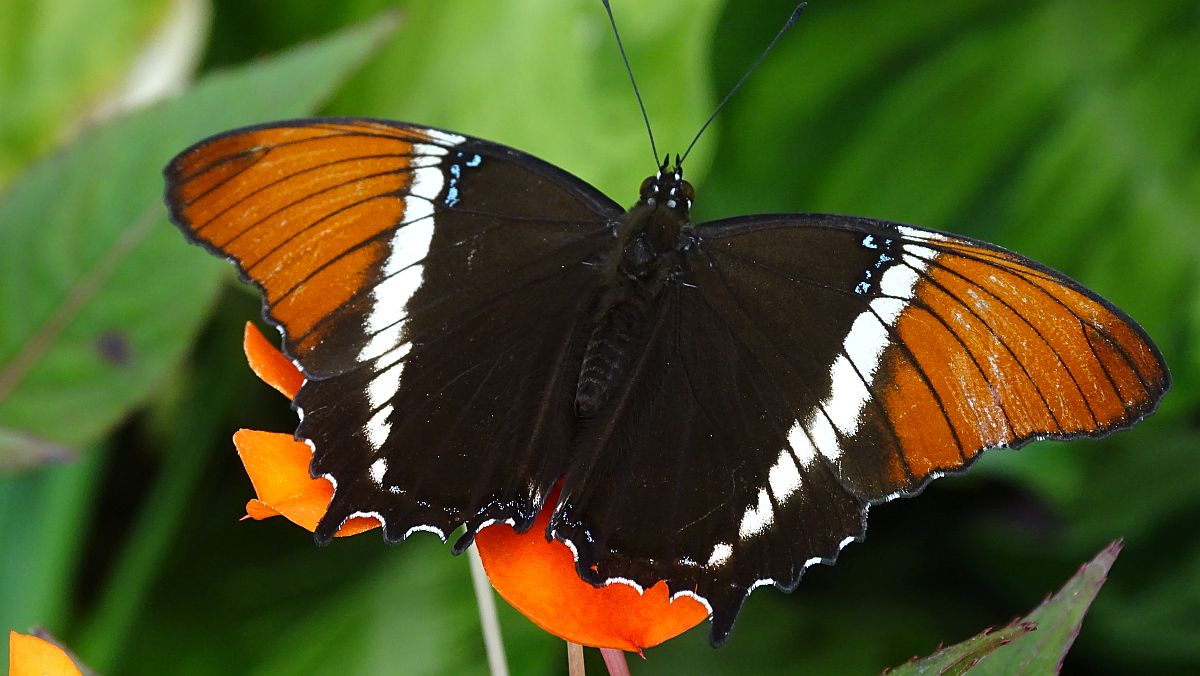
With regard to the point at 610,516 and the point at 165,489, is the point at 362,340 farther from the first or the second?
the point at 165,489

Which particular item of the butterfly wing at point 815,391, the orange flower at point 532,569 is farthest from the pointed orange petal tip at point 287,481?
the butterfly wing at point 815,391

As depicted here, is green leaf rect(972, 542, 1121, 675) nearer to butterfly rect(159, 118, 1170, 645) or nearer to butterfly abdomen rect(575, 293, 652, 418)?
butterfly rect(159, 118, 1170, 645)

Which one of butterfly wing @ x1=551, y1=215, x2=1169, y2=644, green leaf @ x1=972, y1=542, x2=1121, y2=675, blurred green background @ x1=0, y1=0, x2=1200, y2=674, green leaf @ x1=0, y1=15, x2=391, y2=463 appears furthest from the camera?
blurred green background @ x1=0, y1=0, x2=1200, y2=674

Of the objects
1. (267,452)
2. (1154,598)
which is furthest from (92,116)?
(1154,598)

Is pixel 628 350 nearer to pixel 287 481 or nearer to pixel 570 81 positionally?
pixel 287 481

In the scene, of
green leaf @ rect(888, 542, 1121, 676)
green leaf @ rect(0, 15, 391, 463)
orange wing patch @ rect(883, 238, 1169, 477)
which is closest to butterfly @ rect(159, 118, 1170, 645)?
orange wing patch @ rect(883, 238, 1169, 477)

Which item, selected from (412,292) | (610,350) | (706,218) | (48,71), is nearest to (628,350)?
(610,350)
